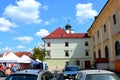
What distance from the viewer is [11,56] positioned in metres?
31.4

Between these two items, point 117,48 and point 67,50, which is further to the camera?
point 67,50

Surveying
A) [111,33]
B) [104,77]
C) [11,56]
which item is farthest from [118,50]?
[104,77]

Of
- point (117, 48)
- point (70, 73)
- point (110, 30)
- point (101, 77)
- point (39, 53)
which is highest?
point (110, 30)

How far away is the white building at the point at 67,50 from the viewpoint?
81.8m

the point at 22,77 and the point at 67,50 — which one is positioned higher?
the point at 67,50

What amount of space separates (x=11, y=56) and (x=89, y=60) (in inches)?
2062

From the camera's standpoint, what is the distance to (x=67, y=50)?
83062mm

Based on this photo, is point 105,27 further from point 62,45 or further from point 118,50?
point 62,45

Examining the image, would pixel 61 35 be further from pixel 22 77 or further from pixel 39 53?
pixel 22 77

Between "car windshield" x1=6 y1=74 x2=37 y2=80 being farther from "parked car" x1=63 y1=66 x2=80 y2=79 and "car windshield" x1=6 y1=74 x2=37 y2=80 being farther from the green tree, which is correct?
the green tree

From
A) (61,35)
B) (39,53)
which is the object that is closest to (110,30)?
(39,53)

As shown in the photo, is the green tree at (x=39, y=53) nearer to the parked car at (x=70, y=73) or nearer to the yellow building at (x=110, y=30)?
the yellow building at (x=110, y=30)

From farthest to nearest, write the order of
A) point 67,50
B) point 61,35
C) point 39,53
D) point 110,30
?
A: point 61,35
point 67,50
point 39,53
point 110,30

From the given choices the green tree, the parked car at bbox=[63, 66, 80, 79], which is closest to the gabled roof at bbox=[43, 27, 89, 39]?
the green tree
